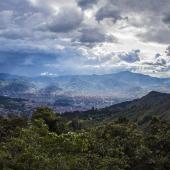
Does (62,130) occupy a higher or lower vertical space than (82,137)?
lower

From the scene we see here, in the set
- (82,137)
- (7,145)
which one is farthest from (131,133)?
(7,145)

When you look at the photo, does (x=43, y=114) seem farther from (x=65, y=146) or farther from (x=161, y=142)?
(x=65, y=146)

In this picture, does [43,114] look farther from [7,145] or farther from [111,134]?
[7,145]

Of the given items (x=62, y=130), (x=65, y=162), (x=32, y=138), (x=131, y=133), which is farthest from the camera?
(x=62, y=130)

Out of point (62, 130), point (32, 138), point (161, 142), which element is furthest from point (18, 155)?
point (62, 130)

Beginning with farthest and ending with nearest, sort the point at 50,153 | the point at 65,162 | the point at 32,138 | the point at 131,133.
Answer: the point at 131,133 → the point at 32,138 → the point at 50,153 → the point at 65,162

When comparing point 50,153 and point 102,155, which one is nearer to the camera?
point 50,153
